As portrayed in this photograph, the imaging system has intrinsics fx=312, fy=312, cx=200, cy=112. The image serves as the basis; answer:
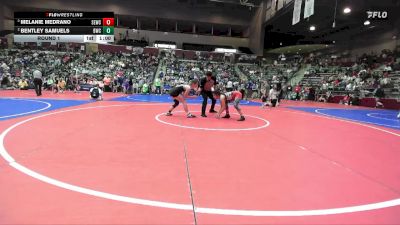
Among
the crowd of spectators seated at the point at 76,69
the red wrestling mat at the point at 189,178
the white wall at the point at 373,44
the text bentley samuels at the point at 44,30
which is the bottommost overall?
the red wrestling mat at the point at 189,178

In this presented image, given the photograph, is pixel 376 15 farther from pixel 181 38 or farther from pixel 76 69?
pixel 76 69

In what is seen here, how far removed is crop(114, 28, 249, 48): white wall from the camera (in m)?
37.8

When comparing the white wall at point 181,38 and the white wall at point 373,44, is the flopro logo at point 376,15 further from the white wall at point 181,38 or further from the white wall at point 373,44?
the white wall at point 181,38

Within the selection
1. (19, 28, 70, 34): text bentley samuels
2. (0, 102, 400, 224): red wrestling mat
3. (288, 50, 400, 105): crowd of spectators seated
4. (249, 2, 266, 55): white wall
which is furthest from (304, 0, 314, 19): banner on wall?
(249, 2, 266, 55): white wall

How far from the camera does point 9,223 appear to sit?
231 cm

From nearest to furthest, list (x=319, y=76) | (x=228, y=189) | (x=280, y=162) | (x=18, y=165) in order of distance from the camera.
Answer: (x=228, y=189) < (x=18, y=165) < (x=280, y=162) < (x=319, y=76)

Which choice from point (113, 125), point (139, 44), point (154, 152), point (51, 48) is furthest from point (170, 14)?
point (154, 152)

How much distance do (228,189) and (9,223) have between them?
6.31ft

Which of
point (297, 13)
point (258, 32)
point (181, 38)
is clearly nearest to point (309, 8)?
point (297, 13)

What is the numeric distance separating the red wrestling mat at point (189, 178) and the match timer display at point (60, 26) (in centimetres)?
925

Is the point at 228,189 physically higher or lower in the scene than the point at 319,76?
lower

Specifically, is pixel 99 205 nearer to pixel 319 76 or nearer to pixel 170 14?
pixel 319 76

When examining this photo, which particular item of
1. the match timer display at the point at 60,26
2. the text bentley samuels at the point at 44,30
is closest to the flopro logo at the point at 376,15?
the match timer display at the point at 60,26

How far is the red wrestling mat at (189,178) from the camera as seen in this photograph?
2.61m
